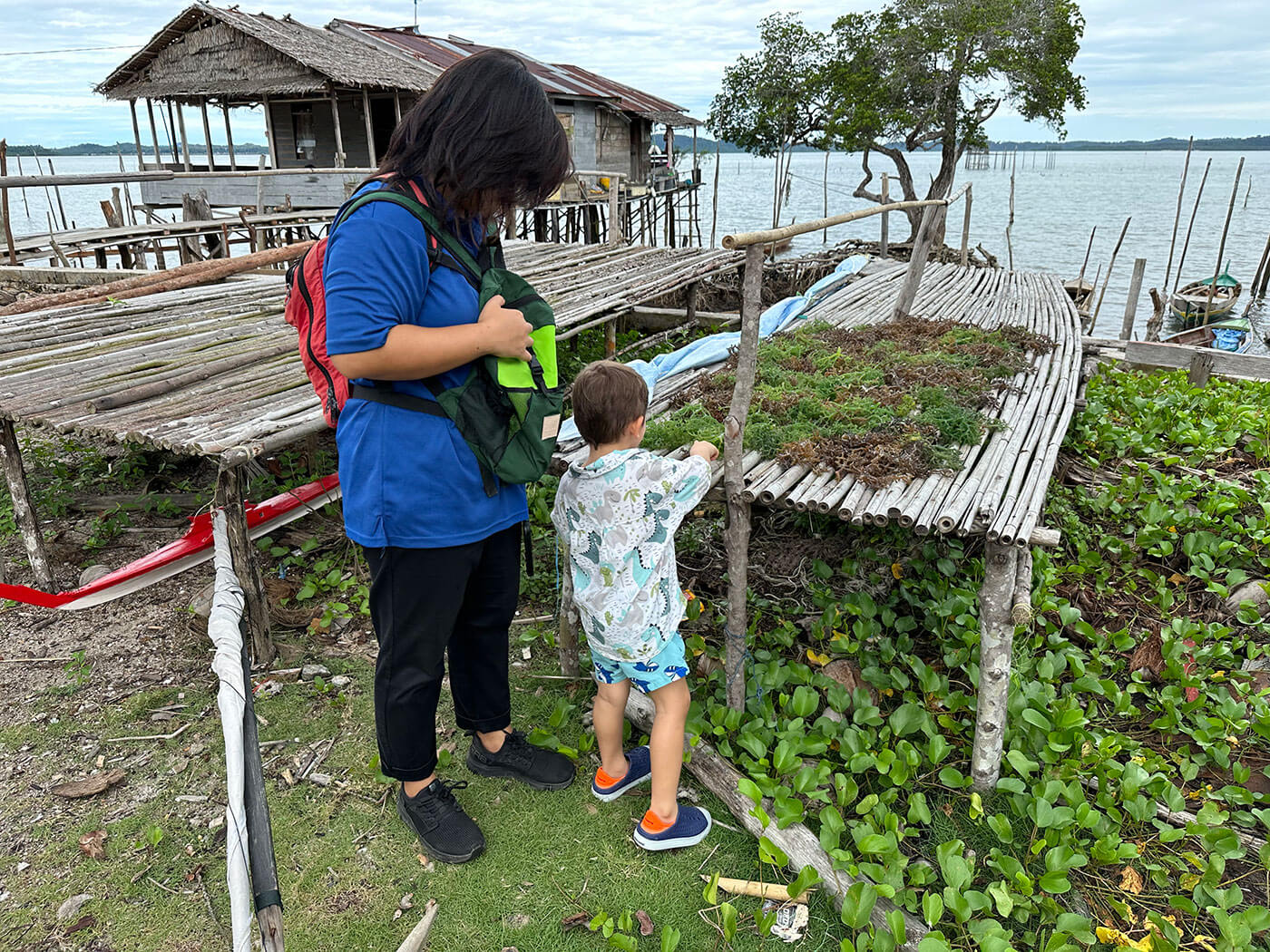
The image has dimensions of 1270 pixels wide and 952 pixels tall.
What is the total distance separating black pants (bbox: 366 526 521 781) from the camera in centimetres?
219

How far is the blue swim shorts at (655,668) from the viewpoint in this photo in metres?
2.54

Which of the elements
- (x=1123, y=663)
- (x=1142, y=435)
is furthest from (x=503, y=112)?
(x=1142, y=435)

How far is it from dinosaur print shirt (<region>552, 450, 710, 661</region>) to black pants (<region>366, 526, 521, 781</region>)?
21cm

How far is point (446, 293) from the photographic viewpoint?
2.02m

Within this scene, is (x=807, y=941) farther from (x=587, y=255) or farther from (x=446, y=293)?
(x=587, y=255)

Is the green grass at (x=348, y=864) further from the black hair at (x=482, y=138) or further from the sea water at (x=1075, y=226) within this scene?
the sea water at (x=1075, y=226)

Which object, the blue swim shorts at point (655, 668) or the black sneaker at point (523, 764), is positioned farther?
the black sneaker at point (523, 764)

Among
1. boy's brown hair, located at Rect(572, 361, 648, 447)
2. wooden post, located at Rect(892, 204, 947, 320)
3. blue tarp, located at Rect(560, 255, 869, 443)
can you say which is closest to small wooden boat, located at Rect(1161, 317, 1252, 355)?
blue tarp, located at Rect(560, 255, 869, 443)

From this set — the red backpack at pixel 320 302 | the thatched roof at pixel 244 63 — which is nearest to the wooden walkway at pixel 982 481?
the red backpack at pixel 320 302

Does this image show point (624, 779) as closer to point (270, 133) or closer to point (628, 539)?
point (628, 539)

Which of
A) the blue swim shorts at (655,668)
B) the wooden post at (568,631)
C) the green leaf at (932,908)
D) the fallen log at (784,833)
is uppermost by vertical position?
the blue swim shorts at (655,668)

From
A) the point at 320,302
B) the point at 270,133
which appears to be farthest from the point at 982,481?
the point at 270,133

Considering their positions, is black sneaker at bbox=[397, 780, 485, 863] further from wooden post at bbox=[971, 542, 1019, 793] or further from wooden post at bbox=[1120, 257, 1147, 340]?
wooden post at bbox=[1120, 257, 1147, 340]

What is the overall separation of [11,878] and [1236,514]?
236 inches
